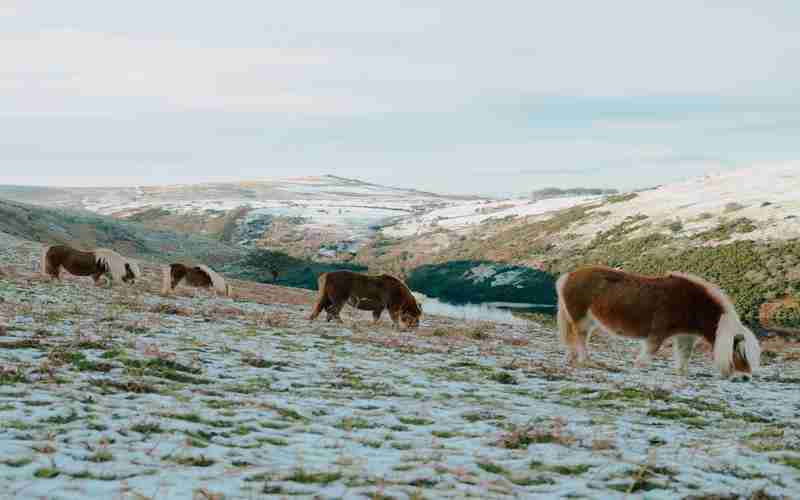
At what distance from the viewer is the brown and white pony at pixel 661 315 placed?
15.8 metres

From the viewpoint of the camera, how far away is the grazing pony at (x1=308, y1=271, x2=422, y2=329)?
2444 cm

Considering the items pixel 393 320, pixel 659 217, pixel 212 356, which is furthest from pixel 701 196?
pixel 212 356

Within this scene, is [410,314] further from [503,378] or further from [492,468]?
[492,468]

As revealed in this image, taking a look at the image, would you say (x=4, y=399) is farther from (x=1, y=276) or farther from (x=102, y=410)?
(x=1, y=276)

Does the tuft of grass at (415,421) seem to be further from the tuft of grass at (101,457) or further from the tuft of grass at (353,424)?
the tuft of grass at (101,457)

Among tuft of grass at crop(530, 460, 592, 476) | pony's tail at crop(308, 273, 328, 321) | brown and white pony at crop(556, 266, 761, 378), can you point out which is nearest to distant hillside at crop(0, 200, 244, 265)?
pony's tail at crop(308, 273, 328, 321)

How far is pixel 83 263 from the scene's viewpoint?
2986 centimetres

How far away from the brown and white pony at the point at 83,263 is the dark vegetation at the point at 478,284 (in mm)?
99660

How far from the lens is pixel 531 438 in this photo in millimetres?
8664

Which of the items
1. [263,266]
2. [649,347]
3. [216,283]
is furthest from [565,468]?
[263,266]

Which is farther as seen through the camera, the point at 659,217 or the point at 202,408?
the point at 659,217

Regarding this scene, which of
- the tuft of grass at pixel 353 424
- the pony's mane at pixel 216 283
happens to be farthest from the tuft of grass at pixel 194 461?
the pony's mane at pixel 216 283

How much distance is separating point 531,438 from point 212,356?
24.9ft

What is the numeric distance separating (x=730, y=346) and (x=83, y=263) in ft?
86.5
